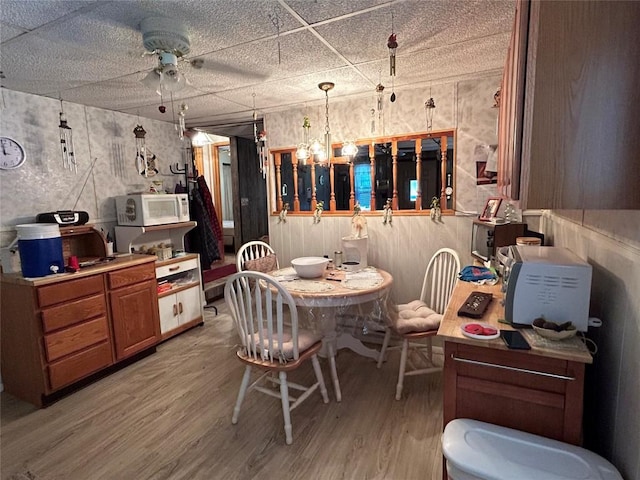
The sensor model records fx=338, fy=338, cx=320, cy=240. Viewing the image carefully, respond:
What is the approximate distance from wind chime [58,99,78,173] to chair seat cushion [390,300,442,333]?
2.94 m

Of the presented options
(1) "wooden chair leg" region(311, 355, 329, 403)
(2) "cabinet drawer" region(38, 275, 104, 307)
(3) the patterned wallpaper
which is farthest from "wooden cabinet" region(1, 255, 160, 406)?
(1) "wooden chair leg" region(311, 355, 329, 403)

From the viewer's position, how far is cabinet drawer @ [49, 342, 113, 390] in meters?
2.27

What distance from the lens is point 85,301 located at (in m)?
2.41

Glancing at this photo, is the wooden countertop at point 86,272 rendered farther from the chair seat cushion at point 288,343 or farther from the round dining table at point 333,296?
the chair seat cushion at point 288,343

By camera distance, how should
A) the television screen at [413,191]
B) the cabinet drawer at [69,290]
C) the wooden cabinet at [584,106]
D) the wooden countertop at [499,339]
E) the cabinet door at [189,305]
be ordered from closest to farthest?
the wooden cabinet at [584,106]
the wooden countertop at [499,339]
the cabinet drawer at [69,290]
the television screen at [413,191]
the cabinet door at [189,305]

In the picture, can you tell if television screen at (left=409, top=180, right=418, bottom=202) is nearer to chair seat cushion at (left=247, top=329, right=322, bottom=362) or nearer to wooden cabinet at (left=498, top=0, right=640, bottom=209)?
chair seat cushion at (left=247, top=329, right=322, bottom=362)

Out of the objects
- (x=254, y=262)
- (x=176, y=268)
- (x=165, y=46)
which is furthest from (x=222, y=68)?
(x=176, y=268)

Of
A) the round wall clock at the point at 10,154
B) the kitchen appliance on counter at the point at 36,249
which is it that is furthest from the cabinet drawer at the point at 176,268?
the round wall clock at the point at 10,154

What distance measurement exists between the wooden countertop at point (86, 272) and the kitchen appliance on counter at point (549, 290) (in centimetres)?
264

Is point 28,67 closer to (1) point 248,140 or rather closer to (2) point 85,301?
(2) point 85,301

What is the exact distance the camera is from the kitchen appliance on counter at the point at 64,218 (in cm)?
262

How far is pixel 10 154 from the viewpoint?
2.51m

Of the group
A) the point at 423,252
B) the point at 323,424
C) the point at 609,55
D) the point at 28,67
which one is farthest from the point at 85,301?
the point at 609,55

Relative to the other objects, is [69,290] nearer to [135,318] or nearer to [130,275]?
[130,275]
